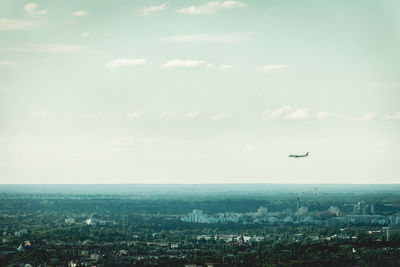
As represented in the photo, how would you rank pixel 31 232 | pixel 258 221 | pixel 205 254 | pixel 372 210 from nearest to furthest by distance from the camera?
pixel 205 254, pixel 31 232, pixel 258 221, pixel 372 210

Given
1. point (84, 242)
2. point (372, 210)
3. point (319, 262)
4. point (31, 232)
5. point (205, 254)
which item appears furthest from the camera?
point (372, 210)

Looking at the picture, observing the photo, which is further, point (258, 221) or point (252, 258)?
point (258, 221)

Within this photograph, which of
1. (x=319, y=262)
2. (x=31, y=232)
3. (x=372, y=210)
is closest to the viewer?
(x=319, y=262)

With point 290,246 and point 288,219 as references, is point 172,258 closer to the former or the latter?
point 290,246

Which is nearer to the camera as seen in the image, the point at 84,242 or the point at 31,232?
the point at 84,242

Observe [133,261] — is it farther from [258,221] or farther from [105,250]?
[258,221]

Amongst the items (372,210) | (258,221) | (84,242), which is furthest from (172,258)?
(372,210)

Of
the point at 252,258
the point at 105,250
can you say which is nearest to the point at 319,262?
the point at 252,258

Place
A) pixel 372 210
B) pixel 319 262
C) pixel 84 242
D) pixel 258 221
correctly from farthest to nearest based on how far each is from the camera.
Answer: pixel 372 210, pixel 258 221, pixel 84 242, pixel 319 262
